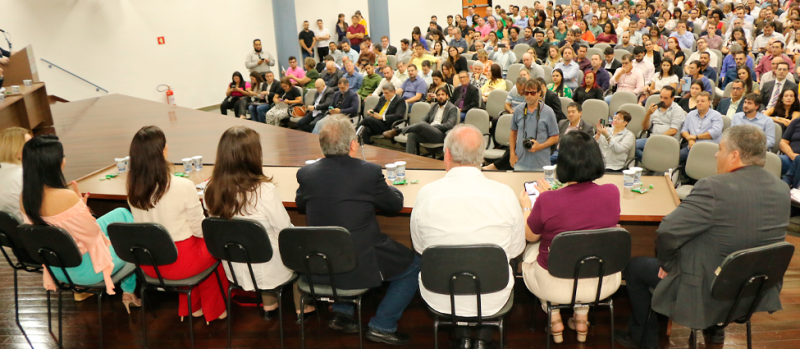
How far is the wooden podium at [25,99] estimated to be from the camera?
18.1 feet

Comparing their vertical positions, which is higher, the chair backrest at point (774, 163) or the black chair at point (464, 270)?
the black chair at point (464, 270)

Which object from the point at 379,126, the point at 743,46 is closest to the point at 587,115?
the point at 379,126

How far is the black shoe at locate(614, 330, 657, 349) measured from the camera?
9.07 ft

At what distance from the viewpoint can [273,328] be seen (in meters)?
3.14

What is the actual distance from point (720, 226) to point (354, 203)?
1.58 meters

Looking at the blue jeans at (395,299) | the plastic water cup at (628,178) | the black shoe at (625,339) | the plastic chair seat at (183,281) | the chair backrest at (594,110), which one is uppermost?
the plastic water cup at (628,178)

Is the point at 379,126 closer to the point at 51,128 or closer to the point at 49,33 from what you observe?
the point at 51,128

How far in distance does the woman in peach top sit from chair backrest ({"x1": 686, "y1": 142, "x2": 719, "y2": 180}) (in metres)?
4.21

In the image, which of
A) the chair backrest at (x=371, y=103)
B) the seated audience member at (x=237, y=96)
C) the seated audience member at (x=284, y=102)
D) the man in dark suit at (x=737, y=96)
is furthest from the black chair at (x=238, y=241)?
the seated audience member at (x=237, y=96)

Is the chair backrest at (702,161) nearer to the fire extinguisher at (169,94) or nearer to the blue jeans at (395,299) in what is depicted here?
the blue jeans at (395,299)

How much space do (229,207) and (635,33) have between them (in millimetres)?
8793

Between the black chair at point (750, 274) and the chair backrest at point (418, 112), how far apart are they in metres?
4.37

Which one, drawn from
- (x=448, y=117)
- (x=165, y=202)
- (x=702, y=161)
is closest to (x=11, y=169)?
(x=165, y=202)

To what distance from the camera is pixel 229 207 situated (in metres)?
2.66
